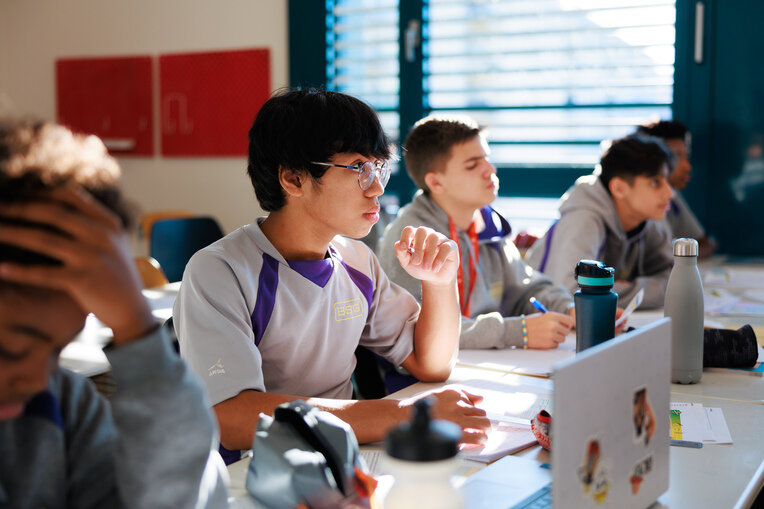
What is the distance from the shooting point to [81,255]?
703 millimetres

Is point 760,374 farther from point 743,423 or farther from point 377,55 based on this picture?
point 377,55

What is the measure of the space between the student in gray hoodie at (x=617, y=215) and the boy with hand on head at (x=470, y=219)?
30 centimetres

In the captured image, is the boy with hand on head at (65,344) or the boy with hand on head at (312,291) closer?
the boy with hand on head at (65,344)

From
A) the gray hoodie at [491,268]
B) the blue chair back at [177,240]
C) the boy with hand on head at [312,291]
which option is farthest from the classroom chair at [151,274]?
the boy with hand on head at [312,291]

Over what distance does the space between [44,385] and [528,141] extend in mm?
3815

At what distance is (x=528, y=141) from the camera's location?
14.2ft

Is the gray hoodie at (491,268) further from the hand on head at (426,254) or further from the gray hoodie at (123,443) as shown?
the gray hoodie at (123,443)

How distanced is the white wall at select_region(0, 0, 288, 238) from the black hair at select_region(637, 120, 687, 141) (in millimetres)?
2273

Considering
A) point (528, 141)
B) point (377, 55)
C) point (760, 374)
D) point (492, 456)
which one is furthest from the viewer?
point (377, 55)

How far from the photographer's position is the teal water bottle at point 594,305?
4.80ft

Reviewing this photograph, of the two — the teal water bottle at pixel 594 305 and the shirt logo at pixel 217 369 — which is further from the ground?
the teal water bottle at pixel 594 305

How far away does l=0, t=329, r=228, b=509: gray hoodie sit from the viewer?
2.48 feet

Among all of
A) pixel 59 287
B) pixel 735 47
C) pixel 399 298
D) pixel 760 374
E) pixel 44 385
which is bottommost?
pixel 760 374

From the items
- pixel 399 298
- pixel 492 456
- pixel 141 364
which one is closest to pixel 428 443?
pixel 141 364
